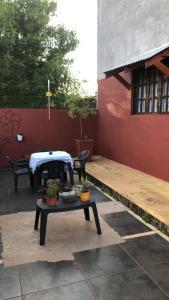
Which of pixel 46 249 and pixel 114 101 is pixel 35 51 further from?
pixel 46 249

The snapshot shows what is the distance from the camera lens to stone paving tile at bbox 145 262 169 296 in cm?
265

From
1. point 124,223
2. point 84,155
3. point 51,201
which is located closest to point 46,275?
point 51,201

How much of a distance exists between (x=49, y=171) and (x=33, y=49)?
8.64m

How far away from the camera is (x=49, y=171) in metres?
5.80

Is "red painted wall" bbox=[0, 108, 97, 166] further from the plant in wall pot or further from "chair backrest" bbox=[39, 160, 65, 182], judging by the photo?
"chair backrest" bbox=[39, 160, 65, 182]

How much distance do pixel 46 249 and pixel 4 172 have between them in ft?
16.8

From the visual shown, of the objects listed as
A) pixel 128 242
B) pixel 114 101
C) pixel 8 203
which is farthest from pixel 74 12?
pixel 128 242

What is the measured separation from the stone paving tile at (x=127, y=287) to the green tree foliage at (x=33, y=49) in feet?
32.4

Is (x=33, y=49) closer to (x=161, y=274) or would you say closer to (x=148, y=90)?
(x=148, y=90)

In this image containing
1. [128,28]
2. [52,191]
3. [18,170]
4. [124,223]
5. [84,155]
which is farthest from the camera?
[128,28]

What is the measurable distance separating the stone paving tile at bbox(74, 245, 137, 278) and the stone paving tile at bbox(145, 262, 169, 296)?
195mm

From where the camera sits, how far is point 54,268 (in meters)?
2.96

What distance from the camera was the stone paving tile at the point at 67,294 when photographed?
8.17ft

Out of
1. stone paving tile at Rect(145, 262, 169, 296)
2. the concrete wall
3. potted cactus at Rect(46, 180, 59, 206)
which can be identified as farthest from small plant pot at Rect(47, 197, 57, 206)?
the concrete wall
